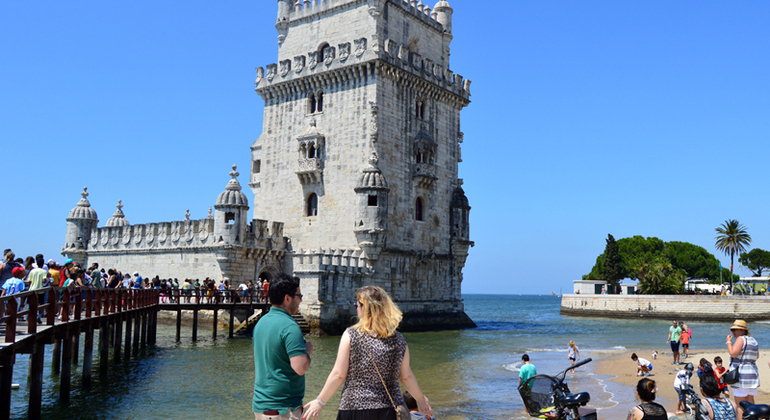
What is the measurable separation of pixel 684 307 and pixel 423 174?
1291 inches

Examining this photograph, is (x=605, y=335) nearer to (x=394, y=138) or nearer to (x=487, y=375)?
(x=394, y=138)

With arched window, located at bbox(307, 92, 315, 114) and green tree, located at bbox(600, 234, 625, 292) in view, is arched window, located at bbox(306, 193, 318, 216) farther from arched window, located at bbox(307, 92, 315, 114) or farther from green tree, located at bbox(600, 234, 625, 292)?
green tree, located at bbox(600, 234, 625, 292)

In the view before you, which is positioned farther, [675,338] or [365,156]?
[365,156]

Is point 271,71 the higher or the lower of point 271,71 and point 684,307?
the higher

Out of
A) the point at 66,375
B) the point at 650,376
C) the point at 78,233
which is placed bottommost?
the point at 650,376

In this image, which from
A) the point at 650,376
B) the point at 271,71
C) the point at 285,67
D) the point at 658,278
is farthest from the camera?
the point at 658,278

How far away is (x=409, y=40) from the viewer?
39031mm

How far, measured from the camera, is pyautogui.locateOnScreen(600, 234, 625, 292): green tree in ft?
251

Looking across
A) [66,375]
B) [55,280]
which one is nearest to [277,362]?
[66,375]

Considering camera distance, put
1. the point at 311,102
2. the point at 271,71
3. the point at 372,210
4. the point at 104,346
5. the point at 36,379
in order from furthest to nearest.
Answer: the point at 271,71, the point at 311,102, the point at 372,210, the point at 104,346, the point at 36,379

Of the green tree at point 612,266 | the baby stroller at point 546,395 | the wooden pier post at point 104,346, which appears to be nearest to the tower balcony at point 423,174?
the wooden pier post at point 104,346

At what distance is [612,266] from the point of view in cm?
7656

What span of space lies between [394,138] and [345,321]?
35.9 ft

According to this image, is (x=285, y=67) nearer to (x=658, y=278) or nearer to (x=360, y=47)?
(x=360, y=47)
